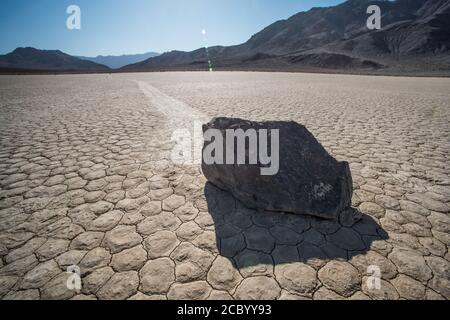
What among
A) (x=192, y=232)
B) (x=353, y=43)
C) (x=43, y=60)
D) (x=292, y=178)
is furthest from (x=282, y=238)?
(x=43, y=60)

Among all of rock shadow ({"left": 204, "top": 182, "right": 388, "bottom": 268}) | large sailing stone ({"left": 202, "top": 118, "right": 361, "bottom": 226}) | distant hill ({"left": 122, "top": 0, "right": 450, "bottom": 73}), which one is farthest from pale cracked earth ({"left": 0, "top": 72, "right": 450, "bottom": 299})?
distant hill ({"left": 122, "top": 0, "right": 450, "bottom": 73})

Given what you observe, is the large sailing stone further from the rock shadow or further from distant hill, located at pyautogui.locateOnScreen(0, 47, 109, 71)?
distant hill, located at pyautogui.locateOnScreen(0, 47, 109, 71)

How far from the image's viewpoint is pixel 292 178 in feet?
8.00

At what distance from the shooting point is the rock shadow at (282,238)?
199 centimetres

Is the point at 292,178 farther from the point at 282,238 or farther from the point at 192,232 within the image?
the point at 192,232

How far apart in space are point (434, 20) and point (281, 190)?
268 feet

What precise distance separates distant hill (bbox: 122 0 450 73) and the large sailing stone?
136 ft

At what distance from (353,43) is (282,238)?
77.9 metres

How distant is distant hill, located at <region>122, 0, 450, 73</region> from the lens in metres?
A: 45.8

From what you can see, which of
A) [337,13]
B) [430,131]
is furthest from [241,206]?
[337,13]

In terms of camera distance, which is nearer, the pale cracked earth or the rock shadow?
the pale cracked earth

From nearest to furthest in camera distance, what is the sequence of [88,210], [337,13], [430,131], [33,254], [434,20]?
[33,254] → [88,210] → [430,131] → [434,20] → [337,13]
